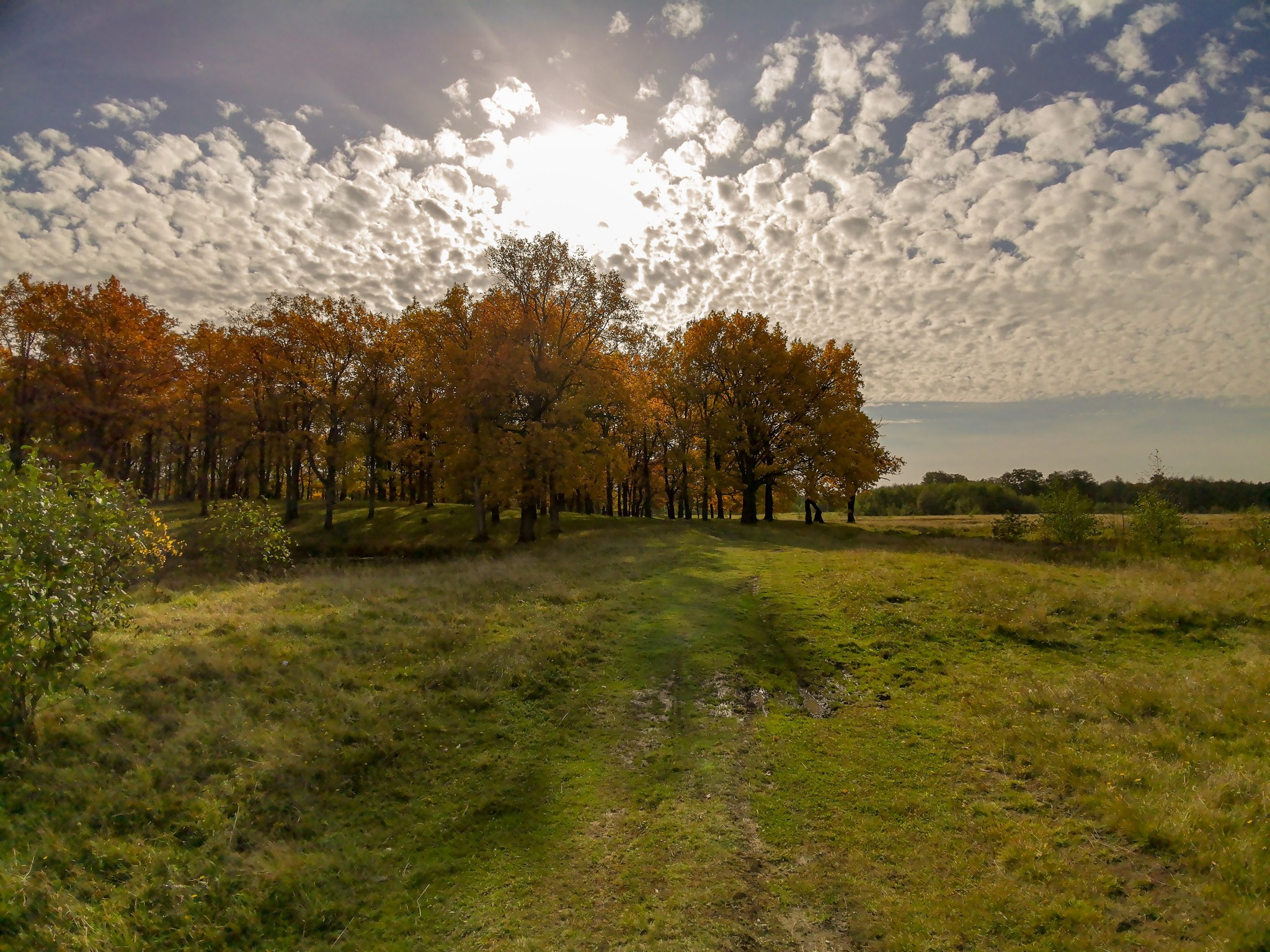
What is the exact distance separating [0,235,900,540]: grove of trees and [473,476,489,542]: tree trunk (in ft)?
0.79

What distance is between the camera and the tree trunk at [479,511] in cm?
3328

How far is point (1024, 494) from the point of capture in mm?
88938

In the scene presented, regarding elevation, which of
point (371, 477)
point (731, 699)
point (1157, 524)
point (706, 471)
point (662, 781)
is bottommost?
point (662, 781)

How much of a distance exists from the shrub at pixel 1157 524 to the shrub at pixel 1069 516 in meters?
2.53

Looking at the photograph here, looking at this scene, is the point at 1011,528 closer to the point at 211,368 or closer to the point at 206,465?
the point at 211,368

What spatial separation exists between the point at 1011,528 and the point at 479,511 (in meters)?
32.1

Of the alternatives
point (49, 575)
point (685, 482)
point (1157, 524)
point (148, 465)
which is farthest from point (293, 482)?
point (1157, 524)

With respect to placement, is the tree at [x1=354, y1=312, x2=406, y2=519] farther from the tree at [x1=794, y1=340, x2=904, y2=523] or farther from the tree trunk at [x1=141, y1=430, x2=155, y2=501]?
the tree at [x1=794, y1=340, x2=904, y2=523]

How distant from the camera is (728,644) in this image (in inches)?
540

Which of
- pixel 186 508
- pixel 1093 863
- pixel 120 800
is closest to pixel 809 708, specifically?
pixel 1093 863

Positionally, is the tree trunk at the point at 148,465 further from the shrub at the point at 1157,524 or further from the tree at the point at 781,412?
the shrub at the point at 1157,524

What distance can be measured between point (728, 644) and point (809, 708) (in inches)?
125

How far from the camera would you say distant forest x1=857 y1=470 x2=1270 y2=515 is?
103 ft

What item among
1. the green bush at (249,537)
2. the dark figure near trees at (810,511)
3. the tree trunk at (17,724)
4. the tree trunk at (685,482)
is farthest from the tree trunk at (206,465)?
the dark figure near trees at (810,511)
